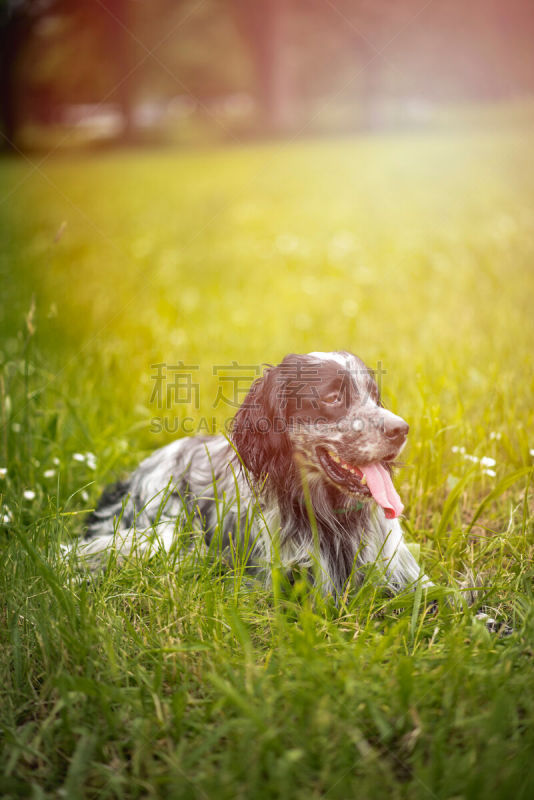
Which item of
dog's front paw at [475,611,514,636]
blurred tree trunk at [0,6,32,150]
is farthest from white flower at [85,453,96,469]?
blurred tree trunk at [0,6,32,150]

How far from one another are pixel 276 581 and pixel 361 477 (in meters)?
0.74

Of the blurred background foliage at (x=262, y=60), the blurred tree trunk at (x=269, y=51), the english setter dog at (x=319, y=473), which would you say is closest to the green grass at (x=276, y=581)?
the english setter dog at (x=319, y=473)

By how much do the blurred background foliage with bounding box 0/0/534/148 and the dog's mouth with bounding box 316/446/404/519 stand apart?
26.8 meters

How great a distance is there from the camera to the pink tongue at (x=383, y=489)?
2.64 meters

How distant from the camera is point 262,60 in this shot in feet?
111

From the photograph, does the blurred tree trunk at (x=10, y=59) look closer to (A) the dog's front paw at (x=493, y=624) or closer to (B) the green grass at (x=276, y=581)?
(B) the green grass at (x=276, y=581)

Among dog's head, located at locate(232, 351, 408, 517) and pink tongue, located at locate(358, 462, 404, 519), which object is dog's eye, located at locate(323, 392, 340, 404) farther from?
pink tongue, located at locate(358, 462, 404, 519)

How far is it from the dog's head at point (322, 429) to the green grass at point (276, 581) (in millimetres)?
550

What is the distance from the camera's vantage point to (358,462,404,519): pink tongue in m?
2.64

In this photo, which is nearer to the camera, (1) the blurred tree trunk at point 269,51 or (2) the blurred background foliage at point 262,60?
(2) the blurred background foliage at point 262,60

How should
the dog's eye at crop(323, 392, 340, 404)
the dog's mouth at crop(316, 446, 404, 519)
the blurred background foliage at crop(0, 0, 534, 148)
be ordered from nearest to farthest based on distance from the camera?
the dog's mouth at crop(316, 446, 404, 519) < the dog's eye at crop(323, 392, 340, 404) < the blurred background foliage at crop(0, 0, 534, 148)

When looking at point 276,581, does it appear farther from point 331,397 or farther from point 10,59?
point 10,59

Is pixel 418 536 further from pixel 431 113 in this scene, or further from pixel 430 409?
pixel 431 113

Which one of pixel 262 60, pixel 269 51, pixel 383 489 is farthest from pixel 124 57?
pixel 383 489
